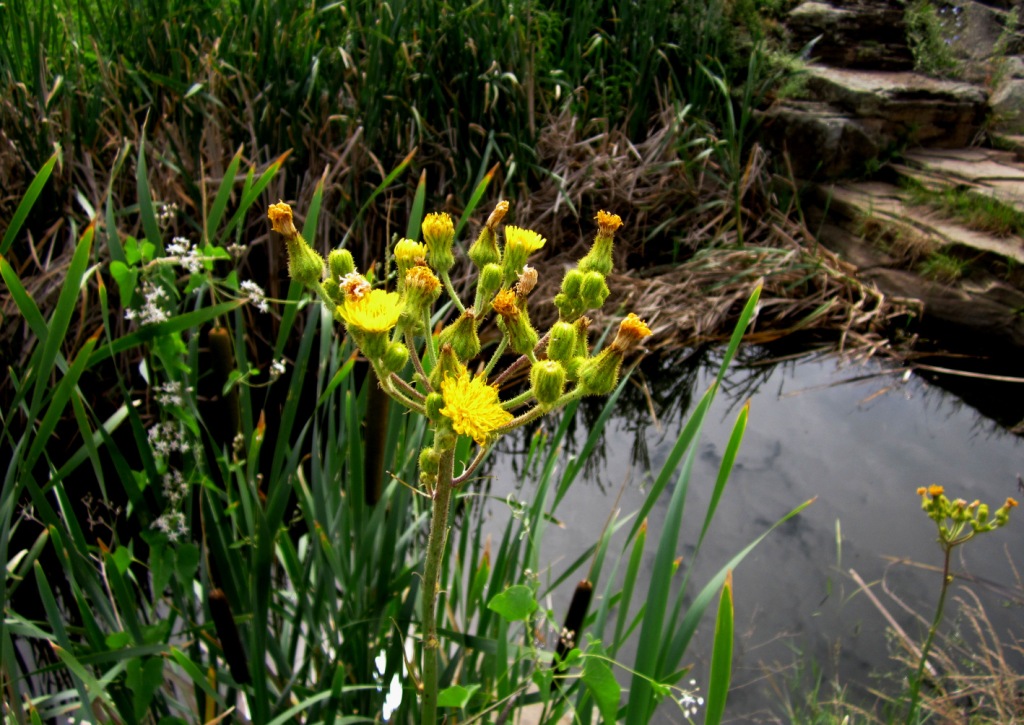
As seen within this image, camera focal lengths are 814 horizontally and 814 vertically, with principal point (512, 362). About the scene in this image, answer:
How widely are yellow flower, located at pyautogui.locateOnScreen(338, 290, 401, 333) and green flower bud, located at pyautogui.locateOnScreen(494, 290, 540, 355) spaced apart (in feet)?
0.28

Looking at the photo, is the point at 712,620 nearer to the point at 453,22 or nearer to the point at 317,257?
the point at 317,257

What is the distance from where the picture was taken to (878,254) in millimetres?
3184

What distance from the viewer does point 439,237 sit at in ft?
2.49

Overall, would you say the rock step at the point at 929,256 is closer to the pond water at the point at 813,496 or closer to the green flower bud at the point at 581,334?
the pond water at the point at 813,496

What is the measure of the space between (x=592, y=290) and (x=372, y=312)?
19cm

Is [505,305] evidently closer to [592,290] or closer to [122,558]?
[592,290]

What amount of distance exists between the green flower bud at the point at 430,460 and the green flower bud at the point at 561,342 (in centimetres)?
12

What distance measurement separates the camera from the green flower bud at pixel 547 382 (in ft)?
2.10

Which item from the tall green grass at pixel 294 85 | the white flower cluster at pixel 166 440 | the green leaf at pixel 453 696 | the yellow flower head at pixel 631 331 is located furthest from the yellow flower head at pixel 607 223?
the tall green grass at pixel 294 85

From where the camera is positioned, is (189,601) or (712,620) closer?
(189,601)

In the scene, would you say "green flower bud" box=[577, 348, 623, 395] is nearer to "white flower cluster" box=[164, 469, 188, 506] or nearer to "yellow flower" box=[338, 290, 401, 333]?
"yellow flower" box=[338, 290, 401, 333]

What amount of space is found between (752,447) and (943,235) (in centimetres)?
155

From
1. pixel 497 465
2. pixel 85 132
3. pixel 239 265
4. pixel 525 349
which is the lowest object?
pixel 497 465

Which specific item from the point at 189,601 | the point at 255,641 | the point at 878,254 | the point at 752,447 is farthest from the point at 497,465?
the point at 878,254
